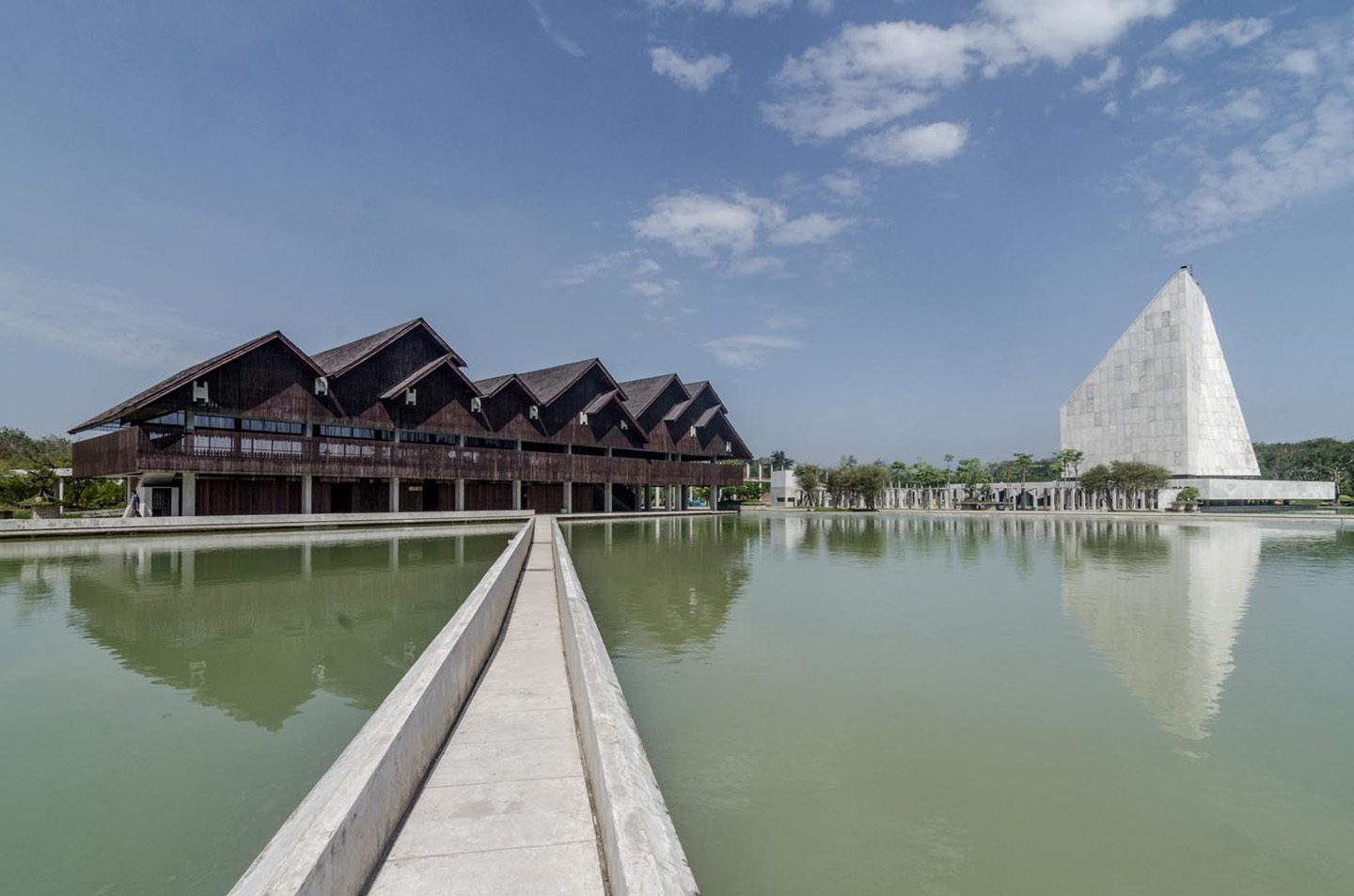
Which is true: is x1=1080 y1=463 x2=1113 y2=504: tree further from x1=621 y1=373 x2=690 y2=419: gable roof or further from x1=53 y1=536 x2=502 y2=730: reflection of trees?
x1=53 y1=536 x2=502 y2=730: reflection of trees

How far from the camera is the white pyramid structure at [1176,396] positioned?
244 ft

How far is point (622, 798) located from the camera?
3615mm

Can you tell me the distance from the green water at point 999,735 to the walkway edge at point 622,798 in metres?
0.89

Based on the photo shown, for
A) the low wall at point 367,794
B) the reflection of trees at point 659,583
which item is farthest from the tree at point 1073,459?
the low wall at point 367,794

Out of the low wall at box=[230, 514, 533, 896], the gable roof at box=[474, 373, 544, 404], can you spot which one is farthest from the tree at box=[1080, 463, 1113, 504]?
the low wall at box=[230, 514, 533, 896]

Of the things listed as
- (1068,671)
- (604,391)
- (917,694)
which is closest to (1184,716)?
(1068,671)

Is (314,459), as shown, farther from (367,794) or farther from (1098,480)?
(1098,480)

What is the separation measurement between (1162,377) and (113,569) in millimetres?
91186

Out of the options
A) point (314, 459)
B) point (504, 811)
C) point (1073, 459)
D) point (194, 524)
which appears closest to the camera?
point (504, 811)

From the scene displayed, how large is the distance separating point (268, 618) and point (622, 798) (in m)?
11.2

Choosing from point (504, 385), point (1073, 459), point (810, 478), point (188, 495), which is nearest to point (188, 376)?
point (188, 495)

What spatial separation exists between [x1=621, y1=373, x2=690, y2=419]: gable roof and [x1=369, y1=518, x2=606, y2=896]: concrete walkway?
44.0m

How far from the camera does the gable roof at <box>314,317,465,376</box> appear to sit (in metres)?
36.0

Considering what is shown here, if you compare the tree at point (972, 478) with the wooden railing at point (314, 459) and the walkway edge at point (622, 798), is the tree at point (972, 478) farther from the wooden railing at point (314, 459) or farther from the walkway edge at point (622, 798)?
the walkway edge at point (622, 798)
